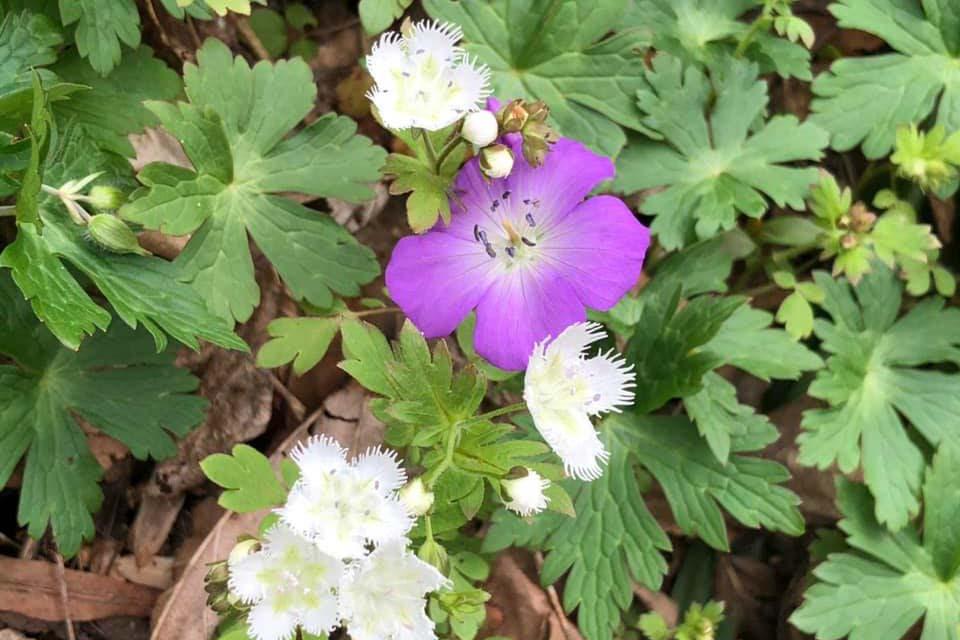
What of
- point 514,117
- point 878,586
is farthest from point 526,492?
point 878,586

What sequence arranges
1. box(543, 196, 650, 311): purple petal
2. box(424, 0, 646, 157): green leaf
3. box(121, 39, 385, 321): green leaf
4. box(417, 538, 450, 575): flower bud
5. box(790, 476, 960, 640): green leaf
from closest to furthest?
1. box(417, 538, 450, 575): flower bud
2. box(543, 196, 650, 311): purple petal
3. box(121, 39, 385, 321): green leaf
4. box(424, 0, 646, 157): green leaf
5. box(790, 476, 960, 640): green leaf

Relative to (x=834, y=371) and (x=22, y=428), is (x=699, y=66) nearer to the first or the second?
(x=834, y=371)

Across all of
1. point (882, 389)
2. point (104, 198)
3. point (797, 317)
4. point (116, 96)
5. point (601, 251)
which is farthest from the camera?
point (882, 389)

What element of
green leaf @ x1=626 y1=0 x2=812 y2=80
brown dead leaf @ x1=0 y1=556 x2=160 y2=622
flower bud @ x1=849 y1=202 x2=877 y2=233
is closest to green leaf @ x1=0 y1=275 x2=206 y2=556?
brown dead leaf @ x1=0 y1=556 x2=160 y2=622

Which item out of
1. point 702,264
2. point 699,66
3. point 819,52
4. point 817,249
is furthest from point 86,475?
point 819,52

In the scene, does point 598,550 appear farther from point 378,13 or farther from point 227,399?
point 378,13

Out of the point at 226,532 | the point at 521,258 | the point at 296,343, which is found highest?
the point at 521,258

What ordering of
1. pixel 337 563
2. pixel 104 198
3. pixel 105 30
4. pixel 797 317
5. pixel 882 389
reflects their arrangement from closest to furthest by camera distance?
pixel 337 563, pixel 104 198, pixel 105 30, pixel 797 317, pixel 882 389

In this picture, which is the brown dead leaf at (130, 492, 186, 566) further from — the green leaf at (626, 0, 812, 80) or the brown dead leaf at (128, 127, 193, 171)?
the green leaf at (626, 0, 812, 80)
